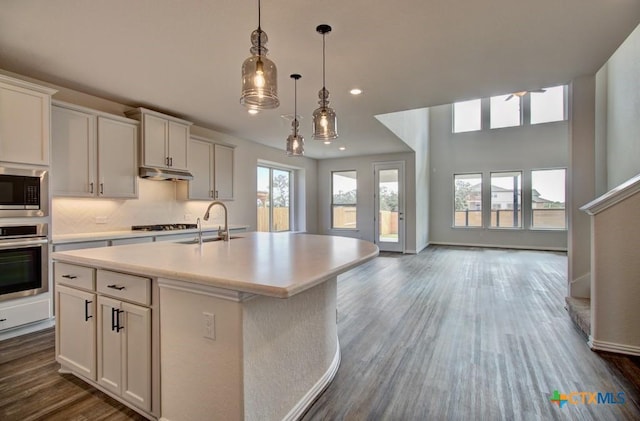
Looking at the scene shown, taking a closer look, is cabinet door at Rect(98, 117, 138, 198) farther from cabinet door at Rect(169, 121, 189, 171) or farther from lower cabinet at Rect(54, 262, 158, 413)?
lower cabinet at Rect(54, 262, 158, 413)

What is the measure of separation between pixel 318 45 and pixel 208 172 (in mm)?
3100

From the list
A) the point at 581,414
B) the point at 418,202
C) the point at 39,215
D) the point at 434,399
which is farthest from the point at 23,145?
the point at 418,202

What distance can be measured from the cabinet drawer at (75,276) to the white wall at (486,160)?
902cm

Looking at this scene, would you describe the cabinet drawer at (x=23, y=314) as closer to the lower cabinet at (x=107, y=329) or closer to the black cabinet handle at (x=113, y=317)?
the lower cabinet at (x=107, y=329)

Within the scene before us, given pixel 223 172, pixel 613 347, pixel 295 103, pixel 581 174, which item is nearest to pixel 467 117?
pixel 581 174

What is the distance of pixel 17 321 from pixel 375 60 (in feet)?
13.0

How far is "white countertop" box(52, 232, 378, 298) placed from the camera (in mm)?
1284

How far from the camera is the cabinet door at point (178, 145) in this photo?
432cm

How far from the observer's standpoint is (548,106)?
8.50 metres

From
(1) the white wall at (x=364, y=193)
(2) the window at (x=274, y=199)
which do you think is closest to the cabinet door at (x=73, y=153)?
(2) the window at (x=274, y=199)

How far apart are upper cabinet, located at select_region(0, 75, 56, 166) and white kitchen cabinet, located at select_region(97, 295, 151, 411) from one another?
1.90 m

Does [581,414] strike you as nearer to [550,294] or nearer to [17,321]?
[550,294]

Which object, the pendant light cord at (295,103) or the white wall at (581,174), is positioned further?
the white wall at (581,174)

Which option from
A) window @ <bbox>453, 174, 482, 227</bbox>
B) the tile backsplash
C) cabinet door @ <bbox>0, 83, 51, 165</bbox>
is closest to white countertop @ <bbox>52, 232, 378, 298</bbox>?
cabinet door @ <bbox>0, 83, 51, 165</bbox>
